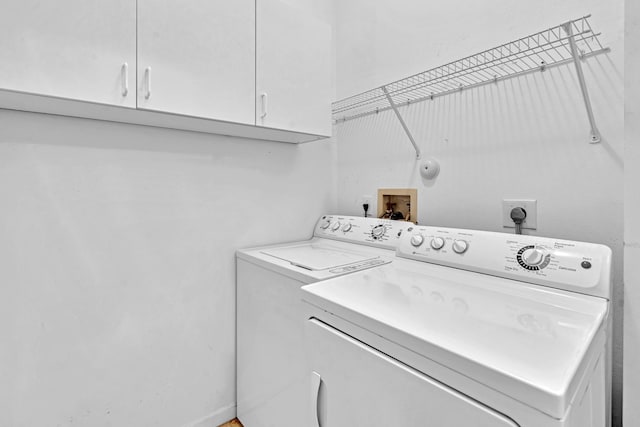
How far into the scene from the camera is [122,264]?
4.65ft

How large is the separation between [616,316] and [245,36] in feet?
5.93

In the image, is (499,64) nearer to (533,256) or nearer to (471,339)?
(533,256)

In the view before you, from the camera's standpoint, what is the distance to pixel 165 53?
4.02 feet

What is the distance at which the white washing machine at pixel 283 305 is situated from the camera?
1.24 m

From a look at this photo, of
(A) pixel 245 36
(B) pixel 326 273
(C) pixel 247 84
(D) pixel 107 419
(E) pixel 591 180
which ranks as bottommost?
(D) pixel 107 419

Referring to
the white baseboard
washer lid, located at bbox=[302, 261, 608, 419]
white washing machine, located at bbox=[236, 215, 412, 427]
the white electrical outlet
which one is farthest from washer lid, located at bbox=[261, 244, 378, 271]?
the white baseboard

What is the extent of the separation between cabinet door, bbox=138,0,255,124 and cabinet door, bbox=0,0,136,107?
0.06 metres

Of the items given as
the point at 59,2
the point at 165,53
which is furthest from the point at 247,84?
the point at 59,2

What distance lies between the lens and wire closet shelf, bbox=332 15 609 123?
3.63ft

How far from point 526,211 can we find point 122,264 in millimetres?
1759

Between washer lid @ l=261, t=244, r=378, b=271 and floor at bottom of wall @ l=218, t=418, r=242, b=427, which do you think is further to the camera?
floor at bottom of wall @ l=218, t=418, r=242, b=427

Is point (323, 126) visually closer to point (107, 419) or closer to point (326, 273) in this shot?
point (326, 273)

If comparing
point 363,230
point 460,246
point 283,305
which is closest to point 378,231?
point 363,230

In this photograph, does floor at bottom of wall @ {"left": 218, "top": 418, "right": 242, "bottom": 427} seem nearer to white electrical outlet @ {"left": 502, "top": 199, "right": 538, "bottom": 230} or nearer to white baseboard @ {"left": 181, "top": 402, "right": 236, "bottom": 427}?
white baseboard @ {"left": 181, "top": 402, "right": 236, "bottom": 427}
